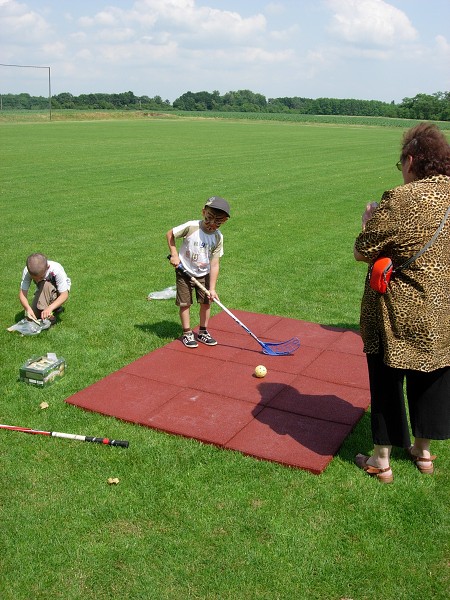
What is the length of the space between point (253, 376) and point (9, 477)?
2347 millimetres

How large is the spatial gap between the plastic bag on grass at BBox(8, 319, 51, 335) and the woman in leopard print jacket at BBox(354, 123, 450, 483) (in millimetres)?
3988

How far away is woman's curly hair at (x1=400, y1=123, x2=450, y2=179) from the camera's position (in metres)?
3.60

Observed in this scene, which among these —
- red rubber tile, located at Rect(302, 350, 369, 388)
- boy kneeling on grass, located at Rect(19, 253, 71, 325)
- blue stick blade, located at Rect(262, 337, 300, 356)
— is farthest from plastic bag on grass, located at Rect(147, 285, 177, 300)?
red rubber tile, located at Rect(302, 350, 369, 388)

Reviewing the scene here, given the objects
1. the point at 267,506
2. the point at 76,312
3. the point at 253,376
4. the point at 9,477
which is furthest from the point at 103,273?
the point at 267,506

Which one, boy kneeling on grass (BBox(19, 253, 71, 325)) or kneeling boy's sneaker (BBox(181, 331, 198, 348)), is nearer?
kneeling boy's sneaker (BBox(181, 331, 198, 348))

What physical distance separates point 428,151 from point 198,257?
2976mm

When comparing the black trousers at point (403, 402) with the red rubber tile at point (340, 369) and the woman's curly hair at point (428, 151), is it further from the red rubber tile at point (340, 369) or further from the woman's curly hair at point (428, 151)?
the red rubber tile at point (340, 369)

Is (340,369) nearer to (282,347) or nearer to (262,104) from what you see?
(282,347)

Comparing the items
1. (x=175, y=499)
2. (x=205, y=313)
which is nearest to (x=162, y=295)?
(x=205, y=313)

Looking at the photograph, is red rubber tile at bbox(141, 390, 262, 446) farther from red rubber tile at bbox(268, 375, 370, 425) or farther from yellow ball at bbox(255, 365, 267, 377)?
yellow ball at bbox(255, 365, 267, 377)

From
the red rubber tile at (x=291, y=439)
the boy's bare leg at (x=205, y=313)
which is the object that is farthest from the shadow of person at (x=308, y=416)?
the boy's bare leg at (x=205, y=313)

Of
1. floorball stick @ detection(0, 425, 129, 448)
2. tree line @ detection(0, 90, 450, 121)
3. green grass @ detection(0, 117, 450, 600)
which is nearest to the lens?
green grass @ detection(0, 117, 450, 600)

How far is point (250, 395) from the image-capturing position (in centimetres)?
528

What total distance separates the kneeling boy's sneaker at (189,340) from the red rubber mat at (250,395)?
61 mm
